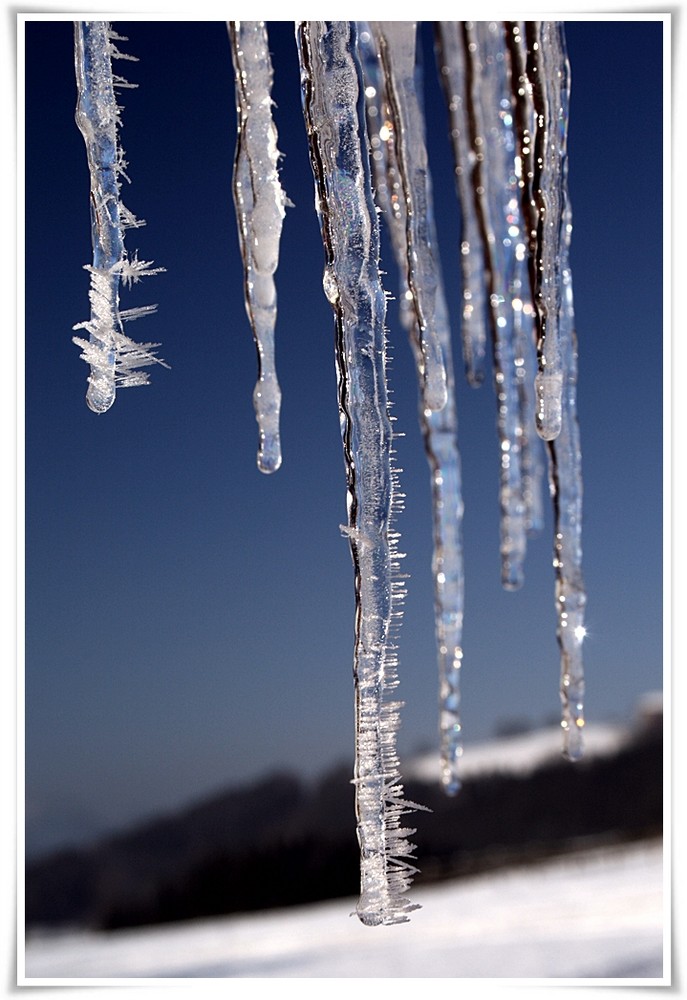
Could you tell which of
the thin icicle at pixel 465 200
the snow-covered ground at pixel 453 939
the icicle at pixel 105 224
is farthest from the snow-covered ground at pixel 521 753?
the icicle at pixel 105 224

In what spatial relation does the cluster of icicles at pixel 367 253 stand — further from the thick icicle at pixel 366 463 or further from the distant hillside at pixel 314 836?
the distant hillside at pixel 314 836

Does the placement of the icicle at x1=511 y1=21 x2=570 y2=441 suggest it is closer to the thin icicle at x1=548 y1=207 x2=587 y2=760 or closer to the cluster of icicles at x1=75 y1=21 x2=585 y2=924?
the cluster of icicles at x1=75 y1=21 x2=585 y2=924

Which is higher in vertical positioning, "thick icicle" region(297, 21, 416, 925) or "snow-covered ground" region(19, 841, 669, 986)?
"thick icicle" region(297, 21, 416, 925)

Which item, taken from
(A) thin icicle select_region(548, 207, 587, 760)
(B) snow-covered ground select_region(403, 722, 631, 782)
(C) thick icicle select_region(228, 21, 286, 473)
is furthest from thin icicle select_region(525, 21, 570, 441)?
(B) snow-covered ground select_region(403, 722, 631, 782)
